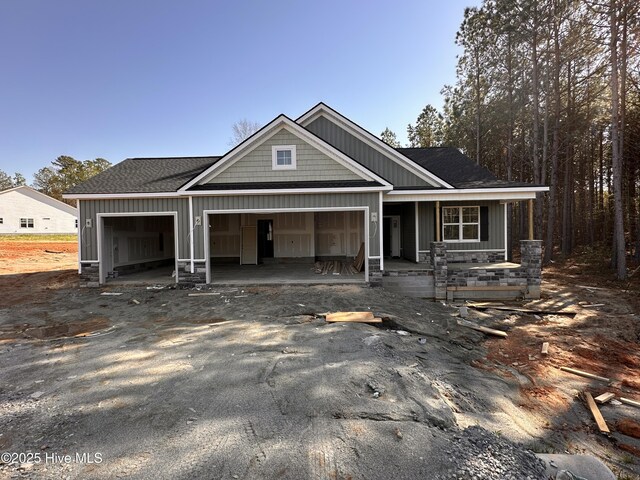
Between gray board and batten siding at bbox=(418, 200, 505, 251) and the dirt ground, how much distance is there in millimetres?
4677

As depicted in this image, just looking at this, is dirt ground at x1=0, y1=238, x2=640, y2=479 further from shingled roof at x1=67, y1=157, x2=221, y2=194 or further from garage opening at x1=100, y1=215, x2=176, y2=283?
shingled roof at x1=67, y1=157, x2=221, y2=194

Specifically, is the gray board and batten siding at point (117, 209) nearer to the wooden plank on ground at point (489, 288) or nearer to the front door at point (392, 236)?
the front door at point (392, 236)

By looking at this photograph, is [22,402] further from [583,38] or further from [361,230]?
[583,38]

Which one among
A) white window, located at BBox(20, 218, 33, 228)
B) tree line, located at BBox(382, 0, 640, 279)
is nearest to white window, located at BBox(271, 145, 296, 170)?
tree line, located at BBox(382, 0, 640, 279)

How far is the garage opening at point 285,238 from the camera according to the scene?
14.8 metres

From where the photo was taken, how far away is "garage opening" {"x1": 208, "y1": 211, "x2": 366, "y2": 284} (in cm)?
1477

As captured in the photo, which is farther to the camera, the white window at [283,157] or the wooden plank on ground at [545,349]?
the white window at [283,157]

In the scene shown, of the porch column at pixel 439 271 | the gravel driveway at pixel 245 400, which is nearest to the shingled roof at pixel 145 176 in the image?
the gravel driveway at pixel 245 400

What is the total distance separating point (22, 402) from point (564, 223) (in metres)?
24.0

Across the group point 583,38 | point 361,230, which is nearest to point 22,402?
point 361,230

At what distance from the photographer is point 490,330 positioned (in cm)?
702

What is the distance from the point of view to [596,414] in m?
3.95

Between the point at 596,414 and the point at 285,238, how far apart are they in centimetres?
1233

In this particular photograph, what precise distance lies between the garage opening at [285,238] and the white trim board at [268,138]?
4335 mm
